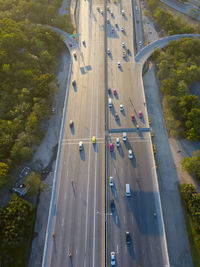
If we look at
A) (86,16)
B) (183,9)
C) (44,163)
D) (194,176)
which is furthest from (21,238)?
(183,9)

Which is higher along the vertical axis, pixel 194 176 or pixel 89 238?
pixel 194 176

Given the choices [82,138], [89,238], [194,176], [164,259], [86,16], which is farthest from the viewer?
[86,16]

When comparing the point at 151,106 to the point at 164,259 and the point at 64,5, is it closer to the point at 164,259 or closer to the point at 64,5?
the point at 164,259

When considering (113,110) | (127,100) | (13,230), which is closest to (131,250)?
(13,230)

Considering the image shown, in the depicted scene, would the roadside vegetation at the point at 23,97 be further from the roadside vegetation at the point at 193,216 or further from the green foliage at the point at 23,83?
the roadside vegetation at the point at 193,216

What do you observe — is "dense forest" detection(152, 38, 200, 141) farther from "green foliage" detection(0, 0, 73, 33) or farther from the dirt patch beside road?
"green foliage" detection(0, 0, 73, 33)

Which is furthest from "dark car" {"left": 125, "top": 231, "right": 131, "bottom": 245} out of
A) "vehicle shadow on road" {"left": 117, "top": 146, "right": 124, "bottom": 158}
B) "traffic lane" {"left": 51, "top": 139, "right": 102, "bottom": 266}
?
"vehicle shadow on road" {"left": 117, "top": 146, "right": 124, "bottom": 158}
